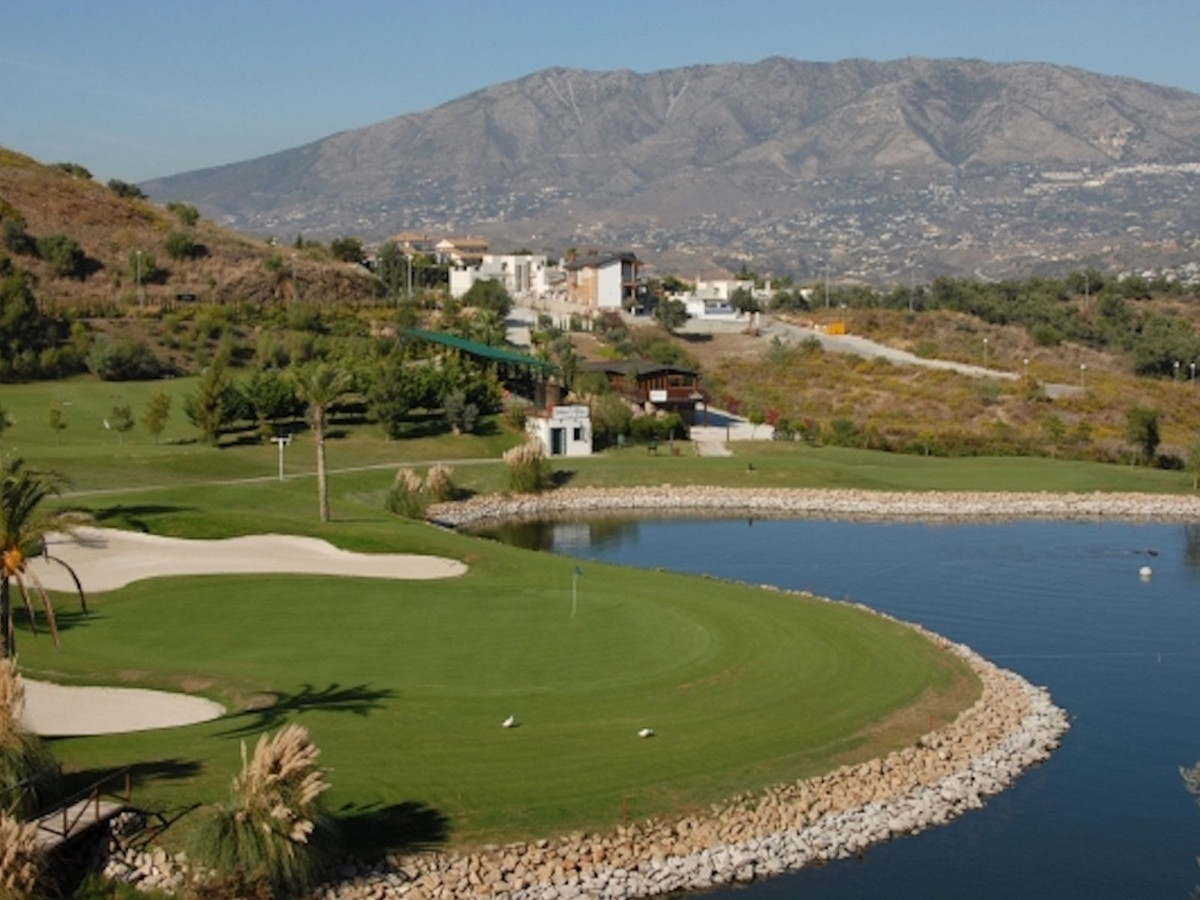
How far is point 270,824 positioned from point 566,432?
49976mm

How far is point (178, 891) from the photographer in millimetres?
19750

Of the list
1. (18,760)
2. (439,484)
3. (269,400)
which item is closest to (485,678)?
(18,760)

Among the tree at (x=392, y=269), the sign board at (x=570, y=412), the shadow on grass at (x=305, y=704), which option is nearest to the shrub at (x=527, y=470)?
the sign board at (x=570, y=412)

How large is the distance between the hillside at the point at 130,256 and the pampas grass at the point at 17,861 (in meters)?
79.0

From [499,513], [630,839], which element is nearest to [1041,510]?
[499,513]

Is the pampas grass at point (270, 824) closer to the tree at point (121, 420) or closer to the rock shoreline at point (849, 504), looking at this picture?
the rock shoreline at point (849, 504)

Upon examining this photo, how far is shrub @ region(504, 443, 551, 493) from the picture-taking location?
6112 centimetres

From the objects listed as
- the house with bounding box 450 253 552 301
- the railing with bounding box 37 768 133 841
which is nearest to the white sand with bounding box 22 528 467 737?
the railing with bounding box 37 768 133 841

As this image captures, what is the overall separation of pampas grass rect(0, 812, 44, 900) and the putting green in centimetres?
251

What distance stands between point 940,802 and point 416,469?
39.4 m

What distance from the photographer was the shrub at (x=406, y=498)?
54.1m

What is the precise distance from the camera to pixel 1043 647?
36656 mm

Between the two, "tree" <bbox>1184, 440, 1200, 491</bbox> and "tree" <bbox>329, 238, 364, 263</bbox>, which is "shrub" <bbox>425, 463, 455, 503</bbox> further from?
"tree" <bbox>329, 238, 364, 263</bbox>

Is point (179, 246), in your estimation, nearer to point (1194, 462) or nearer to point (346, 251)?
point (346, 251)
